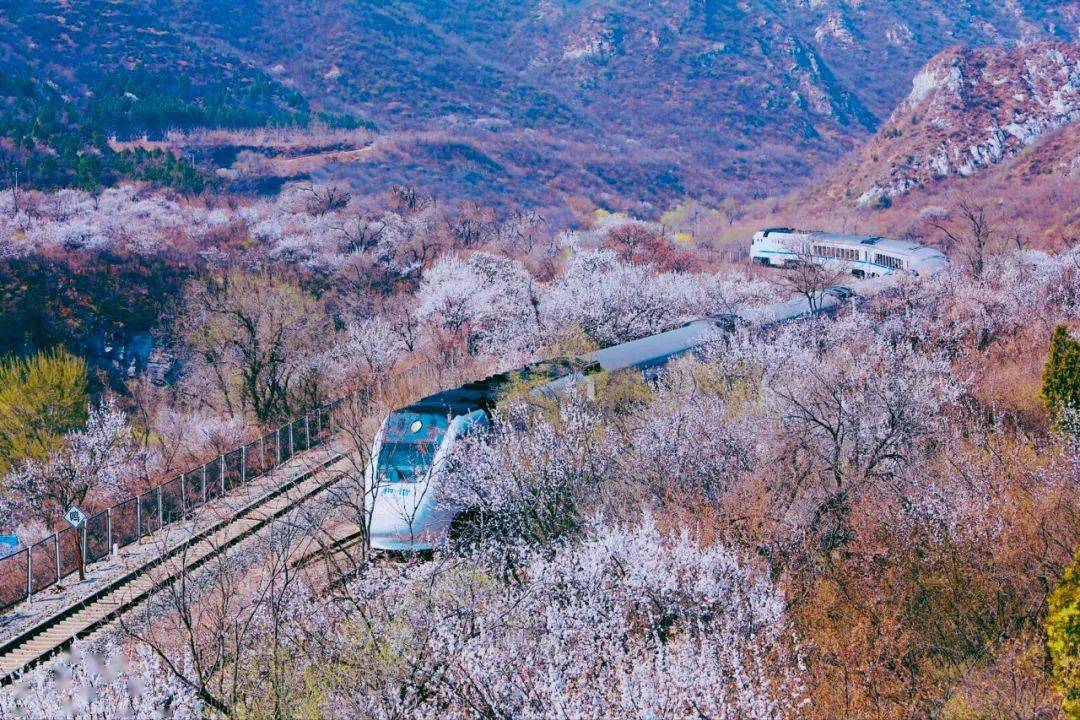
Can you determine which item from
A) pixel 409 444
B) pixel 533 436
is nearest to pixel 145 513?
pixel 409 444

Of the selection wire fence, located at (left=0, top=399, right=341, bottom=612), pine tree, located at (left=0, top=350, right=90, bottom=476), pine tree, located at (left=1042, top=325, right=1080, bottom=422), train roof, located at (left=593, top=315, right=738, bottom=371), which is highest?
pine tree, located at (left=1042, top=325, right=1080, bottom=422)

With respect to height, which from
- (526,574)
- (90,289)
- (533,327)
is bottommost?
(90,289)

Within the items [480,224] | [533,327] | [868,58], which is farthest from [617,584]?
[868,58]

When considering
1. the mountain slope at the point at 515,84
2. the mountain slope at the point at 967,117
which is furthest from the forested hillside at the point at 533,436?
the mountain slope at the point at 515,84

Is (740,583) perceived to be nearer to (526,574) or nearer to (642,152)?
(526,574)

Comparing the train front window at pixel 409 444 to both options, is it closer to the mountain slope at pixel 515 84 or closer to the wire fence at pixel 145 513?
the wire fence at pixel 145 513

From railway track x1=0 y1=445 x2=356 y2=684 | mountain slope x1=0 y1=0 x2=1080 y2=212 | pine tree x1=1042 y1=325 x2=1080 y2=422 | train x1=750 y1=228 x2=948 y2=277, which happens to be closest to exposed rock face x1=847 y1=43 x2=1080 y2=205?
A: train x1=750 y1=228 x2=948 y2=277

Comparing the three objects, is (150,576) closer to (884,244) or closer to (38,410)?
(38,410)

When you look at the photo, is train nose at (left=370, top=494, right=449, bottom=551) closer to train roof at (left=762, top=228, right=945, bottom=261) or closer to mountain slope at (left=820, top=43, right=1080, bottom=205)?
train roof at (left=762, top=228, right=945, bottom=261)
